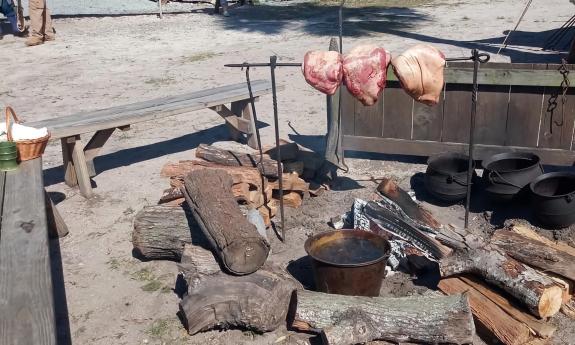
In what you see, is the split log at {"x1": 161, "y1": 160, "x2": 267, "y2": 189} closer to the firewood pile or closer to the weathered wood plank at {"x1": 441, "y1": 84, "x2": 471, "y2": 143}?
the firewood pile

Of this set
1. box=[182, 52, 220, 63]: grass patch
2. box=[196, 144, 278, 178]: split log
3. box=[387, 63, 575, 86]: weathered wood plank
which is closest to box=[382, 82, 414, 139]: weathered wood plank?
Result: box=[387, 63, 575, 86]: weathered wood plank

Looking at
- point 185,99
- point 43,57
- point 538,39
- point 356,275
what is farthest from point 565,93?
point 43,57

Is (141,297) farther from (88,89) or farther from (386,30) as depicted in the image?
(386,30)

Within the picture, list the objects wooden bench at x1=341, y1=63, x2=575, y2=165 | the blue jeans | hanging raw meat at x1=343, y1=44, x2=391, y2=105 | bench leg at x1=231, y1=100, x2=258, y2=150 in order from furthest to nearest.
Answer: the blue jeans, bench leg at x1=231, y1=100, x2=258, y2=150, wooden bench at x1=341, y1=63, x2=575, y2=165, hanging raw meat at x1=343, y1=44, x2=391, y2=105

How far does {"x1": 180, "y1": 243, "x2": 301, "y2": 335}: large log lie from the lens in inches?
173

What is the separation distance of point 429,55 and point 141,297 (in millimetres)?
3005

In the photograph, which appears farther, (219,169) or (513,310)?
(219,169)

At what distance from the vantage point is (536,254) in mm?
4703

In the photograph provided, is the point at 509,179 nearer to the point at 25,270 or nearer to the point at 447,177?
the point at 447,177

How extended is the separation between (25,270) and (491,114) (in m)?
4.96

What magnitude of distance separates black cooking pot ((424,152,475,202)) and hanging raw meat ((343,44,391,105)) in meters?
1.46

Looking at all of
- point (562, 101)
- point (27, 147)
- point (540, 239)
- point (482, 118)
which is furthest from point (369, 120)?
point (27, 147)

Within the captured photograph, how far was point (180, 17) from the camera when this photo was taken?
20516 millimetres

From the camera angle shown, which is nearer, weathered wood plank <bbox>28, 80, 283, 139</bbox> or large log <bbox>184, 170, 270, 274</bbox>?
large log <bbox>184, 170, 270, 274</bbox>
